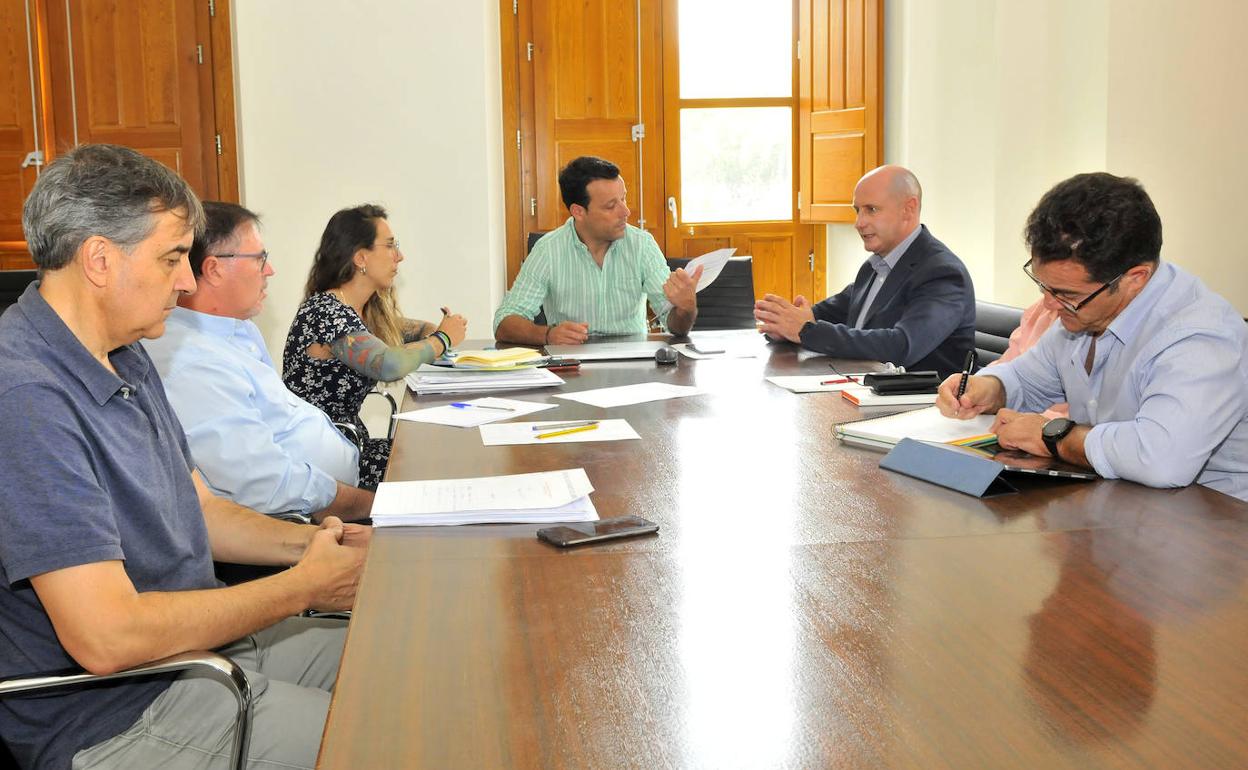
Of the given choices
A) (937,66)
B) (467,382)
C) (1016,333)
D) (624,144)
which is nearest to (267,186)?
(624,144)

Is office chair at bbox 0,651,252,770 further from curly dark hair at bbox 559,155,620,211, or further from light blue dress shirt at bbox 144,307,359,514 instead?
curly dark hair at bbox 559,155,620,211

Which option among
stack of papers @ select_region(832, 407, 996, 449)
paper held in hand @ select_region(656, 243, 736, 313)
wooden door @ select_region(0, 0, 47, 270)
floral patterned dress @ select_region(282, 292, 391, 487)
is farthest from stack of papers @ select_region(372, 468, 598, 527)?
wooden door @ select_region(0, 0, 47, 270)

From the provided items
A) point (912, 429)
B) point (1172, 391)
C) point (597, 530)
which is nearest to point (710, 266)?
point (912, 429)

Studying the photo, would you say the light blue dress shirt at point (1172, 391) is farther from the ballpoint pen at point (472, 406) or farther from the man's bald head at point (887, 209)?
the man's bald head at point (887, 209)

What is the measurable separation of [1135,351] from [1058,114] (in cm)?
303

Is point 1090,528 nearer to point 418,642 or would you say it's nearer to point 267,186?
point 418,642

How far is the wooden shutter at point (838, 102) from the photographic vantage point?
5.84m

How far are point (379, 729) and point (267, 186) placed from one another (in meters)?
4.87

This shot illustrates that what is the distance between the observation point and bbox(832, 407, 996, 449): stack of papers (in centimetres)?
216

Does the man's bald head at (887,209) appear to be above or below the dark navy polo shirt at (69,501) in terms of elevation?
above

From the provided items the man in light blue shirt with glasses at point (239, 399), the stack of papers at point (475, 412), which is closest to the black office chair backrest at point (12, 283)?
the man in light blue shirt with glasses at point (239, 399)

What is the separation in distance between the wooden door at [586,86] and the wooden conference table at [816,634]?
14.9ft

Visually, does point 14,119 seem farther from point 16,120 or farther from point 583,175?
point 583,175

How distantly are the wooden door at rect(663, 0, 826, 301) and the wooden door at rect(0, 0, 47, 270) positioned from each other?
320 cm
